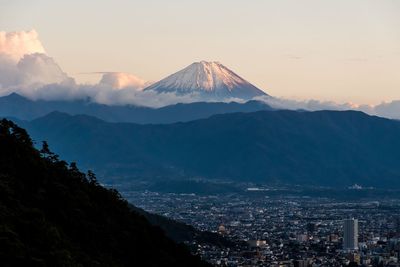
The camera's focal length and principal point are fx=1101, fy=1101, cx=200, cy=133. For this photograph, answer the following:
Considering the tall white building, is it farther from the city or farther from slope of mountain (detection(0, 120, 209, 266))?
slope of mountain (detection(0, 120, 209, 266))

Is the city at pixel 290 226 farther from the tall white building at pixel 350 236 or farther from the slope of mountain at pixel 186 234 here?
the slope of mountain at pixel 186 234

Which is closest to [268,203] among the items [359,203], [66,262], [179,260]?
[359,203]

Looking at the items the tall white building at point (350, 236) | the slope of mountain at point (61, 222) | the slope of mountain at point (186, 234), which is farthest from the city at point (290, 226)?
the slope of mountain at point (61, 222)

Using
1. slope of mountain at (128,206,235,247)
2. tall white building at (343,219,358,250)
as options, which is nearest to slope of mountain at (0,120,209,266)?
slope of mountain at (128,206,235,247)

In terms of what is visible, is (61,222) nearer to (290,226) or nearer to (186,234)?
(186,234)

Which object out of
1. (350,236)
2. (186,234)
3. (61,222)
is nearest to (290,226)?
(350,236)

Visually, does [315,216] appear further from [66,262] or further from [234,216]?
[66,262]
